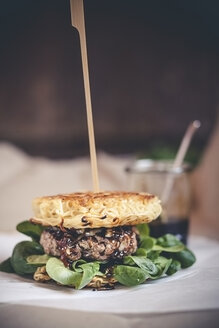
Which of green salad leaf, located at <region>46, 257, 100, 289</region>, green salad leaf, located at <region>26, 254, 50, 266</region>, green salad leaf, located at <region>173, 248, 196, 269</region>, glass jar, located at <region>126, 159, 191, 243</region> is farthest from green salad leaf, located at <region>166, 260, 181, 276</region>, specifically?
glass jar, located at <region>126, 159, 191, 243</region>

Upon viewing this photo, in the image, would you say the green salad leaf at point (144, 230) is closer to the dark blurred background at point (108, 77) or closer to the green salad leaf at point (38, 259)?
the green salad leaf at point (38, 259)

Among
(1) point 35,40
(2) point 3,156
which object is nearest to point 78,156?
(2) point 3,156

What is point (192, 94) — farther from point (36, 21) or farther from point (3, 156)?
point (3, 156)

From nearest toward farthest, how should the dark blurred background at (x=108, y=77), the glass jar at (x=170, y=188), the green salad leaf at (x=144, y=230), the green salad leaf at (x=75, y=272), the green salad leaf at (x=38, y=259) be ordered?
1. the green salad leaf at (x=75, y=272)
2. the green salad leaf at (x=38, y=259)
3. the green salad leaf at (x=144, y=230)
4. the glass jar at (x=170, y=188)
5. the dark blurred background at (x=108, y=77)

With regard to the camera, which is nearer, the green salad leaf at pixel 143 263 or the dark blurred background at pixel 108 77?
the green salad leaf at pixel 143 263

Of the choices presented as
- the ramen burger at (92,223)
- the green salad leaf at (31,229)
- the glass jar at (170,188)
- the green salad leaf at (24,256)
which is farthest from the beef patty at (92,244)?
the glass jar at (170,188)

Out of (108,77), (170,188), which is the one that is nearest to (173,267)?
(170,188)

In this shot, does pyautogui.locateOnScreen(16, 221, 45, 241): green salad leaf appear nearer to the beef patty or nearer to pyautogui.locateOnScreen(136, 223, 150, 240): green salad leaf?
the beef patty
